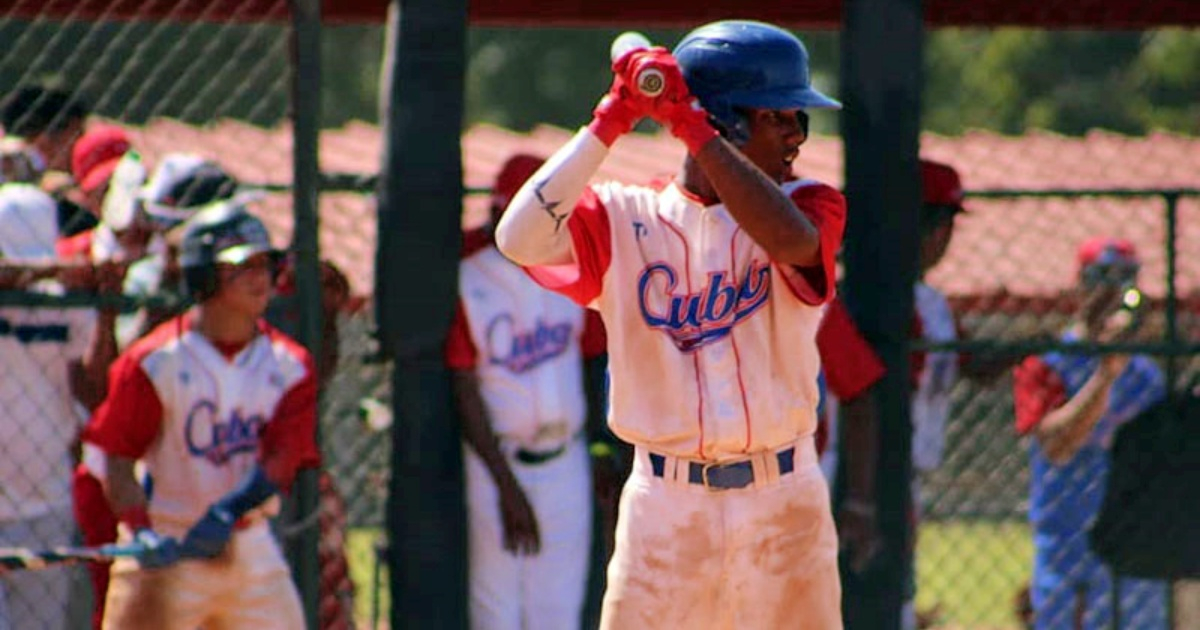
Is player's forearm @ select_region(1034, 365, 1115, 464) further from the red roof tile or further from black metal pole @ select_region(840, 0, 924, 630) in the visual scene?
the red roof tile

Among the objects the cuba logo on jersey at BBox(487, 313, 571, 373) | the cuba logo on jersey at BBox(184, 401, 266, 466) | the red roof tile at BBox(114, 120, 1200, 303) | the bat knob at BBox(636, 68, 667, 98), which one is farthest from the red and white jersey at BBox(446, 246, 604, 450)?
the bat knob at BBox(636, 68, 667, 98)

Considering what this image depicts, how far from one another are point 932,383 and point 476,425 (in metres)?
1.38

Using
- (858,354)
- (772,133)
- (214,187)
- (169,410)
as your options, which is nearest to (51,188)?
(214,187)

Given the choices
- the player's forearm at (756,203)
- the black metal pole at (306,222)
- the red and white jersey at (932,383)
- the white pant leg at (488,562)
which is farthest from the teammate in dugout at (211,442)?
the red and white jersey at (932,383)

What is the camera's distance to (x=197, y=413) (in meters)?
5.28

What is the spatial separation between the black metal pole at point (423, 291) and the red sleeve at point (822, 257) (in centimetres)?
158

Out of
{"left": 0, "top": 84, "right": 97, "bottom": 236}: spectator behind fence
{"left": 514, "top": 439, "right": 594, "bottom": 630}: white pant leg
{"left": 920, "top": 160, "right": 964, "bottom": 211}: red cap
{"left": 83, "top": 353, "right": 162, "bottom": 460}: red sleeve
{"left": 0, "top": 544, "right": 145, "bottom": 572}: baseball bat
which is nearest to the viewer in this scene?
{"left": 0, "top": 544, "right": 145, "bottom": 572}: baseball bat

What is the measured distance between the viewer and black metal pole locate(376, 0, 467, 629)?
18.1ft

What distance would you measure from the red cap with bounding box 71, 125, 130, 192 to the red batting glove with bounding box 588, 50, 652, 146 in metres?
3.05

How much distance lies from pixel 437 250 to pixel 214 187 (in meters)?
0.64

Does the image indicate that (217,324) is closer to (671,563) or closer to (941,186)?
(671,563)

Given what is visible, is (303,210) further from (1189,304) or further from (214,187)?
(1189,304)

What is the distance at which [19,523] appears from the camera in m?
5.92

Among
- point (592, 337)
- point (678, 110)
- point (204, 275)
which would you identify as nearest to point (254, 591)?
point (204, 275)
